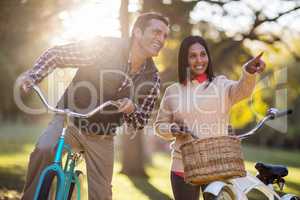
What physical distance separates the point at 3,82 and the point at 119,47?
8.95 metres

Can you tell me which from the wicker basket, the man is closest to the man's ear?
the man

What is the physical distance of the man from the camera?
14.0 feet

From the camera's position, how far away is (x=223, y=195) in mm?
4113

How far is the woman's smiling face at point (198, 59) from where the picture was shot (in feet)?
14.3

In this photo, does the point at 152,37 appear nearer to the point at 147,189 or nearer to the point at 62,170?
the point at 62,170

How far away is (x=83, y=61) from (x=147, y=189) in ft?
23.8

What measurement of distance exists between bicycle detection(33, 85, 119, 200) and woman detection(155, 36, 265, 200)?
668mm

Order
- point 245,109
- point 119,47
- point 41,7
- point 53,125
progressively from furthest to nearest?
point 245,109
point 41,7
point 119,47
point 53,125

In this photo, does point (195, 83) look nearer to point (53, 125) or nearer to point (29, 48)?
point (53, 125)

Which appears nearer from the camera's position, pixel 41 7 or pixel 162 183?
pixel 41 7

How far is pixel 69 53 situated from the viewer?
4.22m

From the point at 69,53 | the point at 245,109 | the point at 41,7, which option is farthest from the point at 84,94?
the point at 245,109

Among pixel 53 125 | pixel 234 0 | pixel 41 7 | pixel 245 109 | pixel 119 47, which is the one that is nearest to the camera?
pixel 53 125

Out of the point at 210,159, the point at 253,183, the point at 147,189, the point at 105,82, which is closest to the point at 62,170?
the point at 105,82
